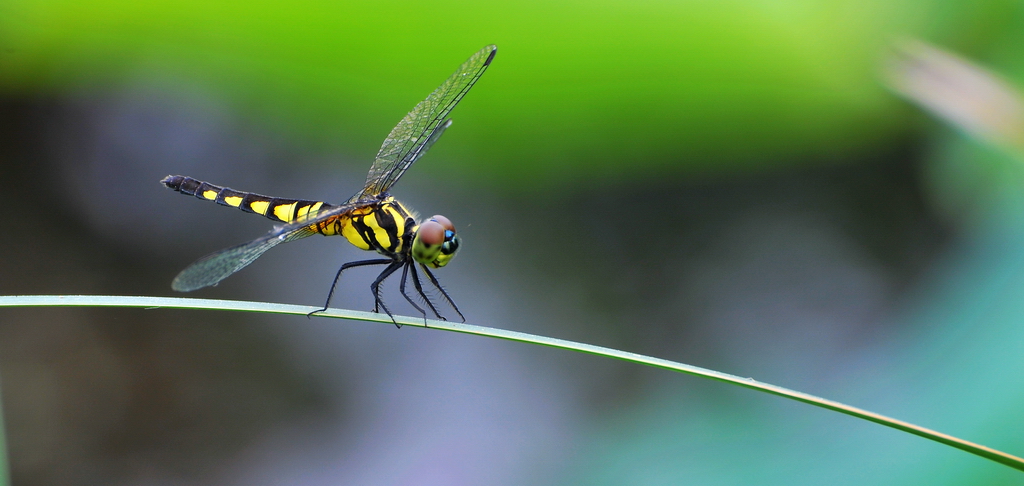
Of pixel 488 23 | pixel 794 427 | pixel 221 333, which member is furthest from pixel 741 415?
pixel 221 333

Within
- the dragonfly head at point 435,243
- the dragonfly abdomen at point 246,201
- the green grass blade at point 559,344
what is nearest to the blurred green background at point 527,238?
the dragonfly abdomen at point 246,201

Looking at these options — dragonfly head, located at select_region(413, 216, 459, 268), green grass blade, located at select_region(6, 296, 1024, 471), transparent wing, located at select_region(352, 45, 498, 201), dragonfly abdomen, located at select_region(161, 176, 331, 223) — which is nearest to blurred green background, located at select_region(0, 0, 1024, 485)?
transparent wing, located at select_region(352, 45, 498, 201)

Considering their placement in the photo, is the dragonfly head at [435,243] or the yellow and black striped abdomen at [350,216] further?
the yellow and black striped abdomen at [350,216]

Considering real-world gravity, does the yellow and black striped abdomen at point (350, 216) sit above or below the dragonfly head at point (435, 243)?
above

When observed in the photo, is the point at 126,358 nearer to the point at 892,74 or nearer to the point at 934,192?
the point at 892,74

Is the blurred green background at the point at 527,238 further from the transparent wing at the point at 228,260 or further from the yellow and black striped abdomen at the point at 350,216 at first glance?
the transparent wing at the point at 228,260

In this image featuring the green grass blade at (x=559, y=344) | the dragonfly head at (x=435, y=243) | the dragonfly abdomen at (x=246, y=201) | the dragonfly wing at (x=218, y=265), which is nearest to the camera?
the green grass blade at (x=559, y=344)

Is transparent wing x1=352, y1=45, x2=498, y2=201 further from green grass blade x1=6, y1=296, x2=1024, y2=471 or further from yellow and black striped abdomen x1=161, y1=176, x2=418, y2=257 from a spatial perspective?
green grass blade x1=6, y1=296, x2=1024, y2=471
